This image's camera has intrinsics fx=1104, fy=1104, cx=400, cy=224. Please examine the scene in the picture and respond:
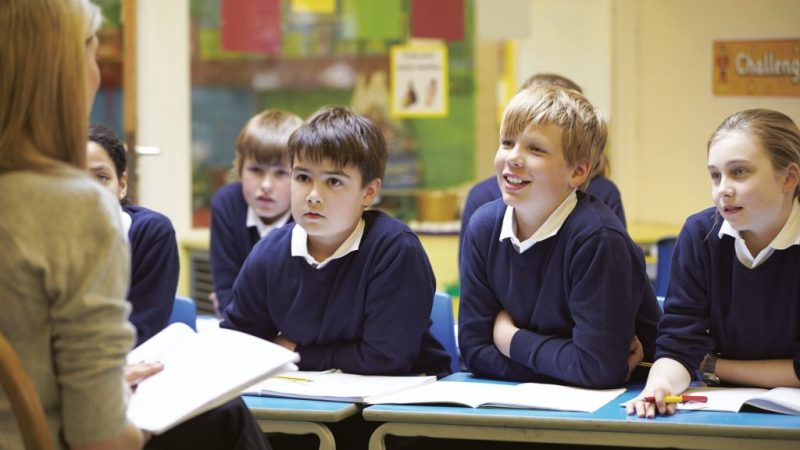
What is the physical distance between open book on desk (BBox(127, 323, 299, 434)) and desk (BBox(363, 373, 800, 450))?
35cm

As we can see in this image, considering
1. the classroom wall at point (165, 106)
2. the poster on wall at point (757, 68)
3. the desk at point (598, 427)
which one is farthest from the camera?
the classroom wall at point (165, 106)

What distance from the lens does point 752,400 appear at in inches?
84.1

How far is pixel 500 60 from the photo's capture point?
5266mm

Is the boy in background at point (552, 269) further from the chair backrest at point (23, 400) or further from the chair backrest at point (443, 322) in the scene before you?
the chair backrest at point (23, 400)

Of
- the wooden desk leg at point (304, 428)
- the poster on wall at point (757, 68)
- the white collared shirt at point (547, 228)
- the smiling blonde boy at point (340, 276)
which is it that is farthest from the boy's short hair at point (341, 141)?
the poster on wall at point (757, 68)

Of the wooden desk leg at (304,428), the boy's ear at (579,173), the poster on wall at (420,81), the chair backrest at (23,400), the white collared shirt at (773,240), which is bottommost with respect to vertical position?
the wooden desk leg at (304,428)

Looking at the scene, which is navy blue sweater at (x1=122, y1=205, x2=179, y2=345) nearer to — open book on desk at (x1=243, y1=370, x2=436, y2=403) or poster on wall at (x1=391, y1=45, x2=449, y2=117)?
open book on desk at (x1=243, y1=370, x2=436, y2=403)

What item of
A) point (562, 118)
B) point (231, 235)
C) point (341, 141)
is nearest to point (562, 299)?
point (562, 118)

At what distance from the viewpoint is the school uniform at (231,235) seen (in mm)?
3678

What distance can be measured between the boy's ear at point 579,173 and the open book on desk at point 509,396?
0.48 meters

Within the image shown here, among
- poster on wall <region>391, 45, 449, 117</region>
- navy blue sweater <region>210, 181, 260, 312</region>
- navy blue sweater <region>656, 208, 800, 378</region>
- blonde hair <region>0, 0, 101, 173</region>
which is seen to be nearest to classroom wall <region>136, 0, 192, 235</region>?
poster on wall <region>391, 45, 449, 117</region>

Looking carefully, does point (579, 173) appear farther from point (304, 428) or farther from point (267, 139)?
point (267, 139)

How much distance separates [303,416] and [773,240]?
105cm

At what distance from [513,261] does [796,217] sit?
0.62 m
